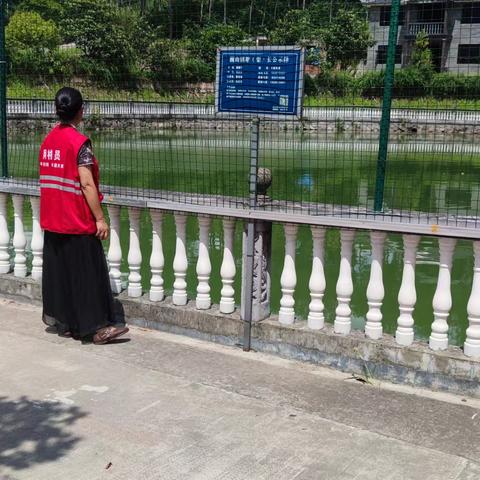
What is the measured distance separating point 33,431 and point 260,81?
8.12 ft

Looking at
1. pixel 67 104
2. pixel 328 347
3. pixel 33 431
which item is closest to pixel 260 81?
pixel 67 104

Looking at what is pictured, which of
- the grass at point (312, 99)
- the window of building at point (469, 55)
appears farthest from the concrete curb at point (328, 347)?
the window of building at point (469, 55)

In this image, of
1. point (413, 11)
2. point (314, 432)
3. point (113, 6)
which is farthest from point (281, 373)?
point (113, 6)

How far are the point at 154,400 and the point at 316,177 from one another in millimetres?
15712

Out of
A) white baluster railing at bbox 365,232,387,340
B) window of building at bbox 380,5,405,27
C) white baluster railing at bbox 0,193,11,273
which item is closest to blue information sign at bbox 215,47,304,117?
window of building at bbox 380,5,405,27

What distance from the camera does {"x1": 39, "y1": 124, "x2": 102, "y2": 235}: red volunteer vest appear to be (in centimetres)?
426

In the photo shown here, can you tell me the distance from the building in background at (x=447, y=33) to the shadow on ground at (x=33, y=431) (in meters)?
2.81

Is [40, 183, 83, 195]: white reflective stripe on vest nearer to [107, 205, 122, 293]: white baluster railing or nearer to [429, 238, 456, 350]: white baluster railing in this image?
[107, 205, 122, 293]: white baluster railing

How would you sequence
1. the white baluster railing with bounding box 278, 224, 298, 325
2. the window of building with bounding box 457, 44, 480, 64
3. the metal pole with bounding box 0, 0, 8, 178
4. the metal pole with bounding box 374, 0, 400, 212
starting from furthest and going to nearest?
the metal pole with bounding box 0, 0, 8, 178 < the white baluster railing with bounding box 278, 224, 298, 325 < the metal pole with bounding box 374, 0, 400, 212 < the window of building with bounding box 457, 44, 480, 64

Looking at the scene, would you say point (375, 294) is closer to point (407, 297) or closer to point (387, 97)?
point (407, 297)

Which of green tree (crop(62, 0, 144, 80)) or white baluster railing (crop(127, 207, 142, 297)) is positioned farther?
green tree (crop(62, 0, 144, 80))

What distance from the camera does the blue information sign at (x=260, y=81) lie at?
415cm

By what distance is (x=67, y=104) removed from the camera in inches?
169

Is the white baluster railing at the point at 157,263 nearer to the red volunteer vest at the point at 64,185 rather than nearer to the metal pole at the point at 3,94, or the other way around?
the red volunteer vest at the point at 64,185
